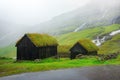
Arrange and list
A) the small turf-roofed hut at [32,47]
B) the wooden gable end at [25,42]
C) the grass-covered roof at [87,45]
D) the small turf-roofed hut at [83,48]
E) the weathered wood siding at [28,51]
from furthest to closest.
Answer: the grass-covered roof at [87,45] → the small turf-roofed hut at [83,48] → the wooden gable end at [25,42] → the weathered wood siding at [28,51] → the small turf-roofed hut at [32,47]

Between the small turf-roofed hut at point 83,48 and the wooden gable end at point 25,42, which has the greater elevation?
the wooden gable end at point 25,42

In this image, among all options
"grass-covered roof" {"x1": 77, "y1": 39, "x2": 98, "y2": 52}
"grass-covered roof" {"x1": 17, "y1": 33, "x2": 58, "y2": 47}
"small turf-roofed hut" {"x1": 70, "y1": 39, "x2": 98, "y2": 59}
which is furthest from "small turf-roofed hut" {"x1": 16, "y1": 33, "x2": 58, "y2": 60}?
"grass-covered roof" {"x1": 77, "y1": 39, "x2": 98, "y2": 52}

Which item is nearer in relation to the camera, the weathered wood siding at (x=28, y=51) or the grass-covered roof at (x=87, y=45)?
the weathered wood siding at (x=28, y=51)

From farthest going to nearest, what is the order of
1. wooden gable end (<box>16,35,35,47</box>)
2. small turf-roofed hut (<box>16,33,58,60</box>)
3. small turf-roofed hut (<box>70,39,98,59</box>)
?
small turf-roofed hut (<box>70,39,98,59</box>), wooden gable end (<box>16,35,35,47</box>), small turf-roofed hut (<box>16,33,58,60</box>)

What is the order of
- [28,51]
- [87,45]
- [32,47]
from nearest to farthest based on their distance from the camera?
[32,47], [28,51], [87,45]

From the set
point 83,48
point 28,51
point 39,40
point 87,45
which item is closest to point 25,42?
point 28,51

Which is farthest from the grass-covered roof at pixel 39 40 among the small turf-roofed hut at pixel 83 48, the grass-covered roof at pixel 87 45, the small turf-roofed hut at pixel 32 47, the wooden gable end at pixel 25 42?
the grass-covered roof at pixel 87 45

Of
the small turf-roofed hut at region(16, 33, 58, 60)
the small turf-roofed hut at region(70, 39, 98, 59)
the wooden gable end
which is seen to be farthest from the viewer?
the small turf-roofed hut at region(70, 39, 98, 59)

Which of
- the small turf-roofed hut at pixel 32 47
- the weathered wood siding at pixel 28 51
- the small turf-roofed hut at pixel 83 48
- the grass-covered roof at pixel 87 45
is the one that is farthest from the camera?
the grass-covered roof at pixel 87 45

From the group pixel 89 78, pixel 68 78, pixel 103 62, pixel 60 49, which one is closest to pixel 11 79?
pixel 68 78

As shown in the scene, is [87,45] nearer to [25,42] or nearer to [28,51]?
[28,51]

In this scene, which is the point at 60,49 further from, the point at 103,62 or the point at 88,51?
the point at 103,62

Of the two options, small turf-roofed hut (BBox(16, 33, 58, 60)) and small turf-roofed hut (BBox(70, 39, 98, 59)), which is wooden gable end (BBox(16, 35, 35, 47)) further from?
small turf-roofed hut (BBox(70, 39, 98, 59))

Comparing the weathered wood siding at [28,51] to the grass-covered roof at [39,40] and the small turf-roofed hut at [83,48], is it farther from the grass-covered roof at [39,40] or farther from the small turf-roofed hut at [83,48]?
the small turf-roofed hut at [83,48]
